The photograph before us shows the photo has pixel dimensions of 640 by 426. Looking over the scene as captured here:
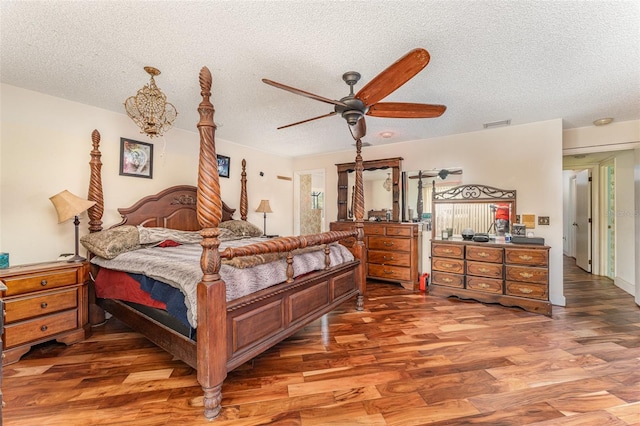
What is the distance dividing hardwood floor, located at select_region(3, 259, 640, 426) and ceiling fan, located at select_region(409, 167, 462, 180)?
2266 millimetres

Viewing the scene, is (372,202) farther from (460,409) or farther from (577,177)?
(577,177)

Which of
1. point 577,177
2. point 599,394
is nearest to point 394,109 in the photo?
point 599,394

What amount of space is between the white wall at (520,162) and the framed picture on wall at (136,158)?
2.87m

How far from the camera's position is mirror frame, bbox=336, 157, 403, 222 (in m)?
4.66

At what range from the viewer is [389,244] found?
4.36m

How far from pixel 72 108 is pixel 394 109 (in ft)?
11.4

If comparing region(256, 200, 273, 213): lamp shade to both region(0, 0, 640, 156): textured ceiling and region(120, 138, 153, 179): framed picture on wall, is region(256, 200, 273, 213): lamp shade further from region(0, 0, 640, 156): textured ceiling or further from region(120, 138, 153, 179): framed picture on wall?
region(0, 0, 640, 156): textured ceiling

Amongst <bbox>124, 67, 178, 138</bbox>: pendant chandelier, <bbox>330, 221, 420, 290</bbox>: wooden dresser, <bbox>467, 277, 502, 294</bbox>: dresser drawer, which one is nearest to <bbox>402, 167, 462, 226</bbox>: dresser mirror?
<bbox>330, 221, 420, 290</bbox>: wooden dresser

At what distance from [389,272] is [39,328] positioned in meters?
4.09

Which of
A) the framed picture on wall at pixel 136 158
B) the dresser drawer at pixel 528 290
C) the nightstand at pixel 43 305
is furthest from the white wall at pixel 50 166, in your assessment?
the dresser drawer at pixel 528 290

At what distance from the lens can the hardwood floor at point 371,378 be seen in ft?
5.26

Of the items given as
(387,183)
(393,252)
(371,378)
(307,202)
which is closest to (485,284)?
(393,252)

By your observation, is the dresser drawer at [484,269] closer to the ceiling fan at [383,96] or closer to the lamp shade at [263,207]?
the ceiling fan at [383,96]

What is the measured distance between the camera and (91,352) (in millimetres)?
2301
